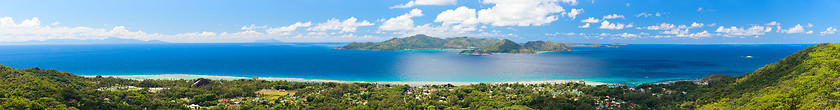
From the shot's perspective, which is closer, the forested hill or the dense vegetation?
the forested hill

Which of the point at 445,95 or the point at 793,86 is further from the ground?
the point at 793,86

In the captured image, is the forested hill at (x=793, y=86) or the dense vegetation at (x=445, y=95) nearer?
the forested hill at (x=793, y=86)

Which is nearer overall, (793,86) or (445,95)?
(793,86)

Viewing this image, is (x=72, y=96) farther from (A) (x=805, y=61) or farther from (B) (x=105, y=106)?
(A) (x=805, y=61)

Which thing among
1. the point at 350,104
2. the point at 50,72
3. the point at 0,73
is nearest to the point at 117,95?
the point at 0,73
